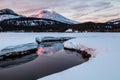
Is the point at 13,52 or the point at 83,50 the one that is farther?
the point at 83,50

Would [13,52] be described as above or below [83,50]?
above

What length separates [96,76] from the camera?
805 centimetres

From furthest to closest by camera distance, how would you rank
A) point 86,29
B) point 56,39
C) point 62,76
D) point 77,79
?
point 86,29
point 56,39
point 62,76
point 77,79

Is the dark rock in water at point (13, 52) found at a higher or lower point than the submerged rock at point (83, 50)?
higher

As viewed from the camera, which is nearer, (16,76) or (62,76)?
(62,76)

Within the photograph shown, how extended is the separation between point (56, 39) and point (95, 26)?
66283mm

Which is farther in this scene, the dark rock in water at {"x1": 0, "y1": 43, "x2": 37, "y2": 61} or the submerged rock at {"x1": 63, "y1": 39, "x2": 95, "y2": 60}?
the submerged rock at {"x1": 63, "y1": 39, "x2": 95, "y2": 60}

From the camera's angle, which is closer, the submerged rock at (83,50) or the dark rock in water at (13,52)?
the dark rock in water at (13,52)

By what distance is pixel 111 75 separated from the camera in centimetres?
810

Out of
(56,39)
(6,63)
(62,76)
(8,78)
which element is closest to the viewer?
(62,76)

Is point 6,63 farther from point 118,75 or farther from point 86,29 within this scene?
point 86,29

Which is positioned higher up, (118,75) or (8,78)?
(118,75)

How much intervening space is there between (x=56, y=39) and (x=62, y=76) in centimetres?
3868

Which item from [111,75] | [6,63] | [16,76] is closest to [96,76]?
[111,75]
